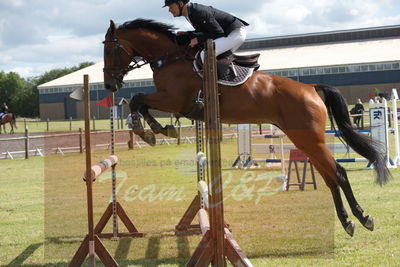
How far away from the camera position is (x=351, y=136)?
17.3 ft

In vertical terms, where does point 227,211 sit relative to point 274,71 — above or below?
below

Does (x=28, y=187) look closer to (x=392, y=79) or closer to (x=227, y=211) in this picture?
(x=227, y=211)

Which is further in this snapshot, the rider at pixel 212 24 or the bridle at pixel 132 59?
the bridle at pixel 132 59

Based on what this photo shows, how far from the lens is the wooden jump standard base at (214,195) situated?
323cm

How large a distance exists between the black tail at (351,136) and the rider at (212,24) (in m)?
1.05

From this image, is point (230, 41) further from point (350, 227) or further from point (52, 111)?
point (52, 111)

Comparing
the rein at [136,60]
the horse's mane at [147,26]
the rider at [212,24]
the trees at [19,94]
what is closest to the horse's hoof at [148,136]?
the rein at [136,60]

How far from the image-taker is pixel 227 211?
23.9 ft

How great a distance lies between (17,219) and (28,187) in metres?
3.79

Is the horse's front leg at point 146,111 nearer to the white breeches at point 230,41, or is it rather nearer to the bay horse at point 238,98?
the bay horse at point 238,98

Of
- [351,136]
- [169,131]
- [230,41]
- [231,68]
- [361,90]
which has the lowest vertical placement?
[351,136]

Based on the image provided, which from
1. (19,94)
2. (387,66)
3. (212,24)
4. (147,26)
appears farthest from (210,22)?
(19,94)

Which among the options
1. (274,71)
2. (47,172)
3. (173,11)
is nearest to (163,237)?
(173,11)

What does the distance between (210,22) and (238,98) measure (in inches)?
28.2
